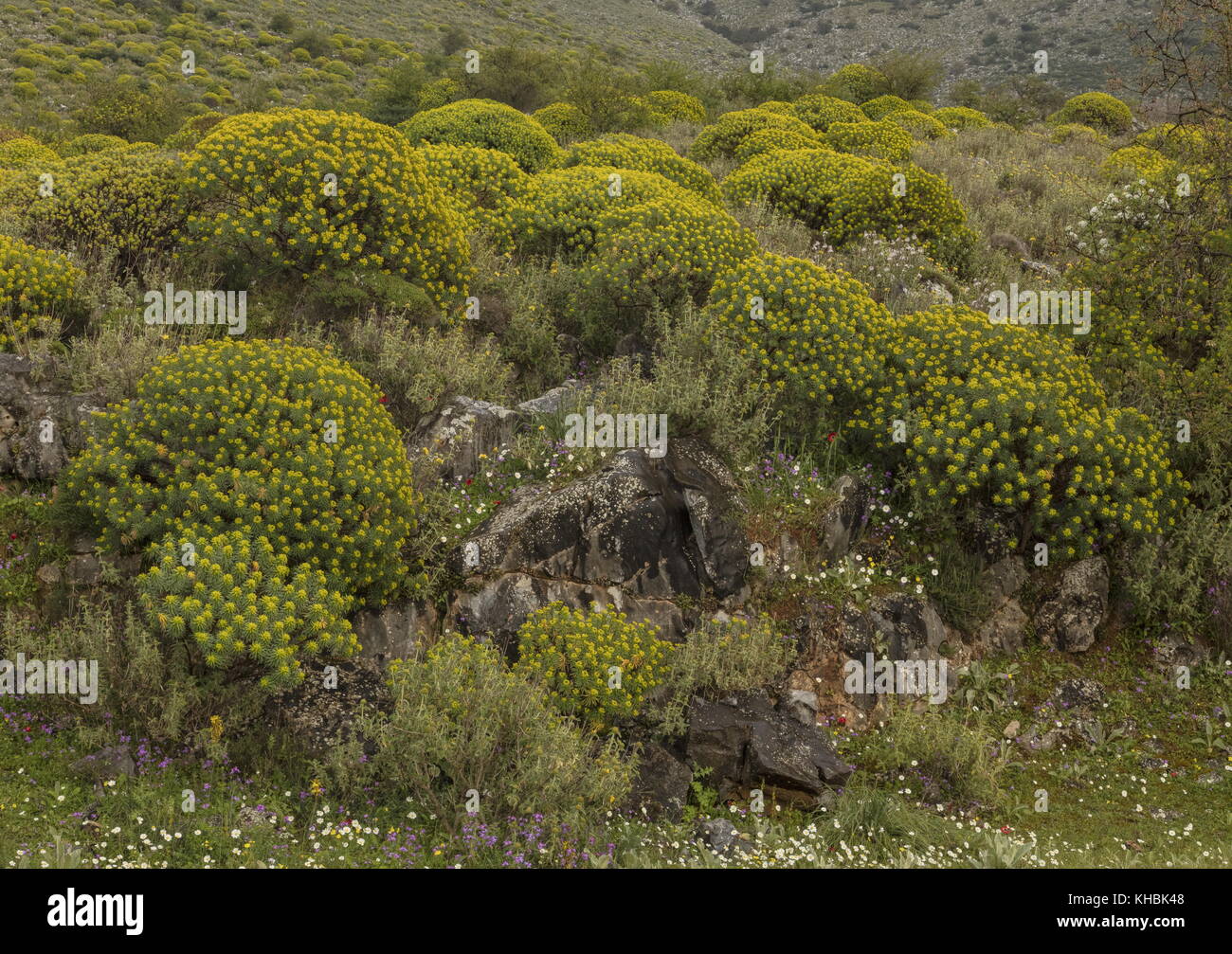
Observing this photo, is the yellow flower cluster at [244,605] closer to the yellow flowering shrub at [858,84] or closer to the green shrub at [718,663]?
the green shrub at [718,663]

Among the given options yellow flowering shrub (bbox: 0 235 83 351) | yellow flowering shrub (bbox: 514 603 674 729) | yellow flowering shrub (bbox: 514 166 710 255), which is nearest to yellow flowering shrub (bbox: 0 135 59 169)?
yellow flowering shrub (bbox: 0 235 83 351)

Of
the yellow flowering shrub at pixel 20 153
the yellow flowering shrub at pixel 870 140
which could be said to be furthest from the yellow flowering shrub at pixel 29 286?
the yellow flowering shrub at pixel 870 140

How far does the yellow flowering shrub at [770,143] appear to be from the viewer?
18672mm

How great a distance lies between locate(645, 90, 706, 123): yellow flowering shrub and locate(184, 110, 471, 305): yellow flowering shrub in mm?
17709

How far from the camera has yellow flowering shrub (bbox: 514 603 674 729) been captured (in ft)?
21.4

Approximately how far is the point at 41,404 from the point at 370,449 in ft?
10.1

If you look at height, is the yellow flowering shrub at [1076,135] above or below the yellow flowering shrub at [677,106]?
below

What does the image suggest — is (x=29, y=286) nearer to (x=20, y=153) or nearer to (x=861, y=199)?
(x=20, y=153)

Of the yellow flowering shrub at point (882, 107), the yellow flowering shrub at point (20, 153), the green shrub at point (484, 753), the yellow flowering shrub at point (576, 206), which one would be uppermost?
the yellow flowering shrub at point (882, 107)

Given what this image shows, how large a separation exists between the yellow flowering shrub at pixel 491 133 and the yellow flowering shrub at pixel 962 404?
348 inches

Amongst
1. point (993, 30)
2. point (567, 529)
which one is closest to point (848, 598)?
point (567, 529)

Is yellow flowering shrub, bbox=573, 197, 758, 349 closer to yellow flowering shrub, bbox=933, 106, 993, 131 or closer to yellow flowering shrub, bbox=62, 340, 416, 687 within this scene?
yellow flowering shrub, bbox=62, 340, 416, 687

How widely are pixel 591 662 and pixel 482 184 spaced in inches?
332

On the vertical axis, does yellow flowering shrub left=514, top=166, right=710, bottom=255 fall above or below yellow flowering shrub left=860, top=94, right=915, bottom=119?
below
